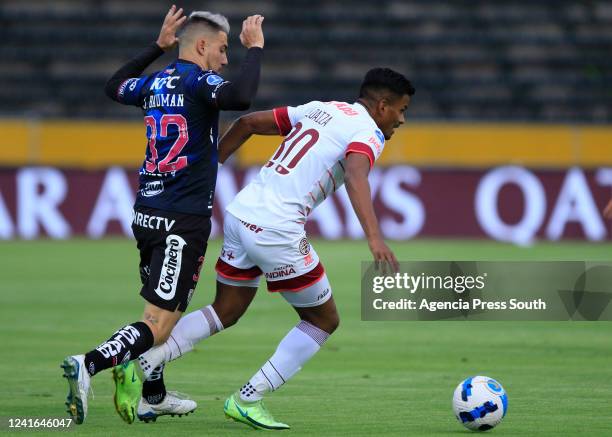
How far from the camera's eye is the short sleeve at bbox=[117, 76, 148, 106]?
7.48 meters

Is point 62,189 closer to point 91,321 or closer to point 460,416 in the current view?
point 91,321

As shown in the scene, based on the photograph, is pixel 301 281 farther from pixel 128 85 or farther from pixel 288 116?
pixel 128 85

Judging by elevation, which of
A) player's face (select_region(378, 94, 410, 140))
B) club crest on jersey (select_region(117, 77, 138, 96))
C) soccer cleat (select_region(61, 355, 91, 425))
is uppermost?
club crest on jersey (select_region(117, 77, 138, 96))

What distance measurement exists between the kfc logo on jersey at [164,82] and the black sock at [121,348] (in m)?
1.33

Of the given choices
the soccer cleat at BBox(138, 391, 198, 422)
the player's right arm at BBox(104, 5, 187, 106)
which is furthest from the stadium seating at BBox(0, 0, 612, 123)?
the soccer cleat at BBox(138, 391, 198, 422)

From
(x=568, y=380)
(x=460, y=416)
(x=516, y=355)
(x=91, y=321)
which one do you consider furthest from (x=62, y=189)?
(x=460, y=416)

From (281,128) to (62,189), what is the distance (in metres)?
14.7

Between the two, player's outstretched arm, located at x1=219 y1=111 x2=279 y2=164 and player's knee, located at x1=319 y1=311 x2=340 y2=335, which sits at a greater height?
player's outstretched arm, located at x1=219 y1=111 x2=279 y2=164

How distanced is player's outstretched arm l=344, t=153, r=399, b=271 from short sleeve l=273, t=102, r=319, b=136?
688 mm

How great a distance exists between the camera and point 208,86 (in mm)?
7043

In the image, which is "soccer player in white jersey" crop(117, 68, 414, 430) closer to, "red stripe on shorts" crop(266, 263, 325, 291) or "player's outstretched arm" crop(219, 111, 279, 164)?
"red stripe on shorts" crop(266, 263, 325, 291)

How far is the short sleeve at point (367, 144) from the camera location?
23.3 feet

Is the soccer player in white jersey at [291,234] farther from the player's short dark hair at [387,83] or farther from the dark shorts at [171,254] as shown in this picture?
the dark shorts at [171,254]

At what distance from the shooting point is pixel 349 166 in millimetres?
7039
